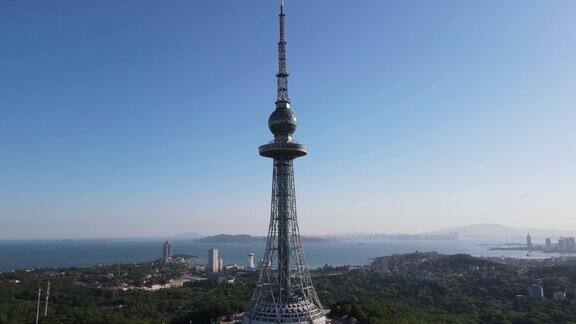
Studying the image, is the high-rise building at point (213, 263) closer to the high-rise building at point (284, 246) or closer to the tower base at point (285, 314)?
the high-rise building at point (284, 246)

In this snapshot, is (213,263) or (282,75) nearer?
(282,75)

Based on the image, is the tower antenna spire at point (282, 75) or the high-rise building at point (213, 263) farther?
the high-rise building at point (213, 263)

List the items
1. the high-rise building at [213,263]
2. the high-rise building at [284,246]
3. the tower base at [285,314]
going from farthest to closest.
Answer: the high-rise building at [213,263], the high-rise building at [284,246], the tower base at [285,314]

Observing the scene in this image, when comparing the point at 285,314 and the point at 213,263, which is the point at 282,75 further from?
the point at 213,263

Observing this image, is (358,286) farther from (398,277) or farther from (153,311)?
(153,311)

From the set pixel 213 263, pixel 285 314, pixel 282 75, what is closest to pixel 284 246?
pixel 285 314

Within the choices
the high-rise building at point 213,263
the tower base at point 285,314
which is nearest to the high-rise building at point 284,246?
the tower base at point 285,314

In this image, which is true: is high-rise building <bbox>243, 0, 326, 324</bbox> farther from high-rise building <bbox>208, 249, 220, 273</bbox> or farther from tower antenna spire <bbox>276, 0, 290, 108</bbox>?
high-rise building <bbox>208, 249, 220, 273</bbox>

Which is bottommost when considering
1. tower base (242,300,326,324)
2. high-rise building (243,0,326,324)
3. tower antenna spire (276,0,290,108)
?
tower base (242,300,326,324)

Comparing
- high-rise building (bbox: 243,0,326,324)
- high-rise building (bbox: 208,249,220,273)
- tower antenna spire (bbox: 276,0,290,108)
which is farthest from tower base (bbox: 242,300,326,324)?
high-rise building (bbox: 208,249,220,273)
